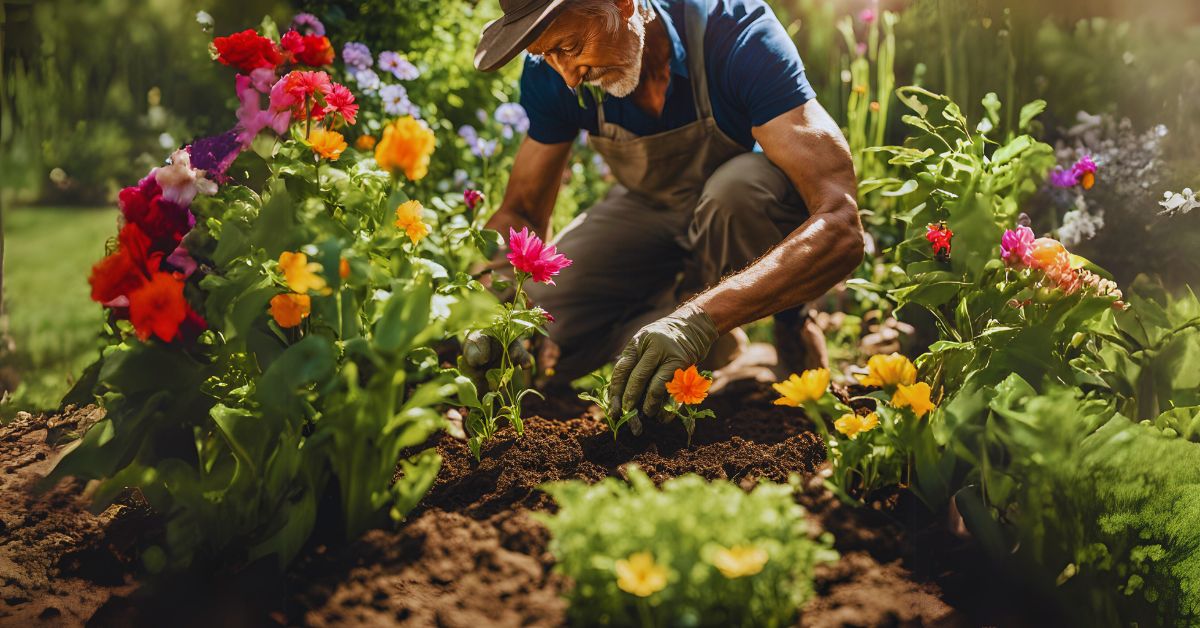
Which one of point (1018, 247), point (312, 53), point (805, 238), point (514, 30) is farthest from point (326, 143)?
point (1018, 247)

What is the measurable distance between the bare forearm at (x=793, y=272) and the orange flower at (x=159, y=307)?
1050 millimetres

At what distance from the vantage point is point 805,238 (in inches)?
85.5

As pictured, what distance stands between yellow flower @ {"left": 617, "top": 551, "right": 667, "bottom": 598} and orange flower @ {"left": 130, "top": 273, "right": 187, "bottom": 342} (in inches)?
30.8

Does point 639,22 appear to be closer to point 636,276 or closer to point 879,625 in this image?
point 636,276

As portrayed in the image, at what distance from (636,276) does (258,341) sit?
1.60 m

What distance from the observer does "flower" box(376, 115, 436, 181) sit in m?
1.55

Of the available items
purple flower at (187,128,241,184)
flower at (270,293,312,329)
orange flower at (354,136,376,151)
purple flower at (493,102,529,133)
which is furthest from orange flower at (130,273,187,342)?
purple flower at (493,102,529,133)

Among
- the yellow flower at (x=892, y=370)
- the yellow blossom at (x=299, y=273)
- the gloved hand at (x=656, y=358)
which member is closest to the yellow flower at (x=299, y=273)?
the yellow blossom at (x=299, y=273)

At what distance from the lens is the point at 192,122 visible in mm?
3982

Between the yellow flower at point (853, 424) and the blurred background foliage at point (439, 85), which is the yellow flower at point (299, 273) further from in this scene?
the blurred background foliage at point (439, 85)

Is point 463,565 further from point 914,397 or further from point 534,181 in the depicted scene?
point 534,181

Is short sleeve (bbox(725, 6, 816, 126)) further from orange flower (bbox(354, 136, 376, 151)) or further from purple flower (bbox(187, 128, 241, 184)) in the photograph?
purple flower (bbox(187, 128, 241, 184))

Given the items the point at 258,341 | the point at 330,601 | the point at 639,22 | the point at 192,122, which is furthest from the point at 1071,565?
the point at 192,122

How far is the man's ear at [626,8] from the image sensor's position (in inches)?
93.7
